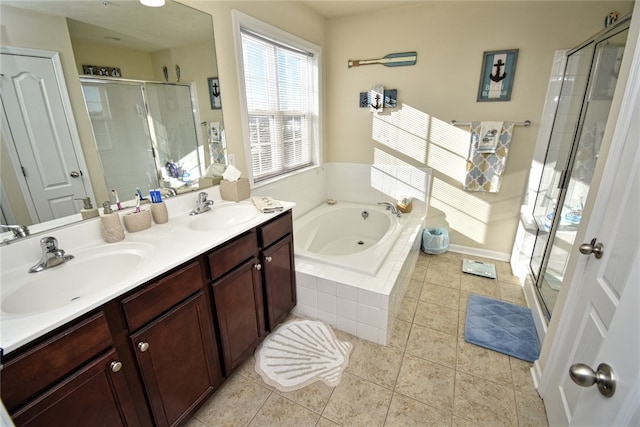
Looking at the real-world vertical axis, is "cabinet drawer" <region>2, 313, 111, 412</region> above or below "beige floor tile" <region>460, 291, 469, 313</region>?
above

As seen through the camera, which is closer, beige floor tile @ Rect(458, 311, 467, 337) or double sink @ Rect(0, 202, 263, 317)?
double sink @ Rect(0, 202, 263, 317)

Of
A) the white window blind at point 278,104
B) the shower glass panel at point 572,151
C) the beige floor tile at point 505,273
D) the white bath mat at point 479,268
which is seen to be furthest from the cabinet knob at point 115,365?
the beige floor tile at point 505,273

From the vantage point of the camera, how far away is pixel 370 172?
10.8 ft

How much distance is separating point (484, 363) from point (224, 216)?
1873mm

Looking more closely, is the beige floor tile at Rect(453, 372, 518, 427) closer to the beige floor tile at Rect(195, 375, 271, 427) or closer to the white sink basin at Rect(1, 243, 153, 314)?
the beige floor tile at Rect(195, 375, 271, 427)

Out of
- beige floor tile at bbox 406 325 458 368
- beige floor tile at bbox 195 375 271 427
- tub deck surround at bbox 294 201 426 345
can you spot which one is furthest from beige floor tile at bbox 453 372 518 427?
beige floor tile at bbox 195 375 271 427

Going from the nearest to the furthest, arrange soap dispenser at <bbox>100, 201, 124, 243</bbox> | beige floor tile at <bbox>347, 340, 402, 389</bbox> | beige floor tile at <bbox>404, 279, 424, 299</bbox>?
1. soap dispenser at <bbox>100, 201, 124, 243</bbox>
2. beige floor tile at <bbox>347, 340, 402, 389</bbox>
3. beige floor tile at <bbox>404, 279, 424, 299</bbox>

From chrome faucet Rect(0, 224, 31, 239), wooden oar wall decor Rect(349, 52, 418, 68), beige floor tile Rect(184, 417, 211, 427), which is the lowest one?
beige floor tile Rect(184, 417, 211, 427)

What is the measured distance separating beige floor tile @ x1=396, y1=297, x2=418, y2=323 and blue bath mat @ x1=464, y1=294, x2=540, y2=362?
378mm

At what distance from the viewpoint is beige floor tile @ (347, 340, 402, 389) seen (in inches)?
66.4

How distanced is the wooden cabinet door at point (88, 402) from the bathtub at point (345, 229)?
170cm

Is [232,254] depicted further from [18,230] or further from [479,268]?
[479,268]

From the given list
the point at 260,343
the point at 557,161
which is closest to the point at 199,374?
the point at 260,343

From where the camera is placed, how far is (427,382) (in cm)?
166
